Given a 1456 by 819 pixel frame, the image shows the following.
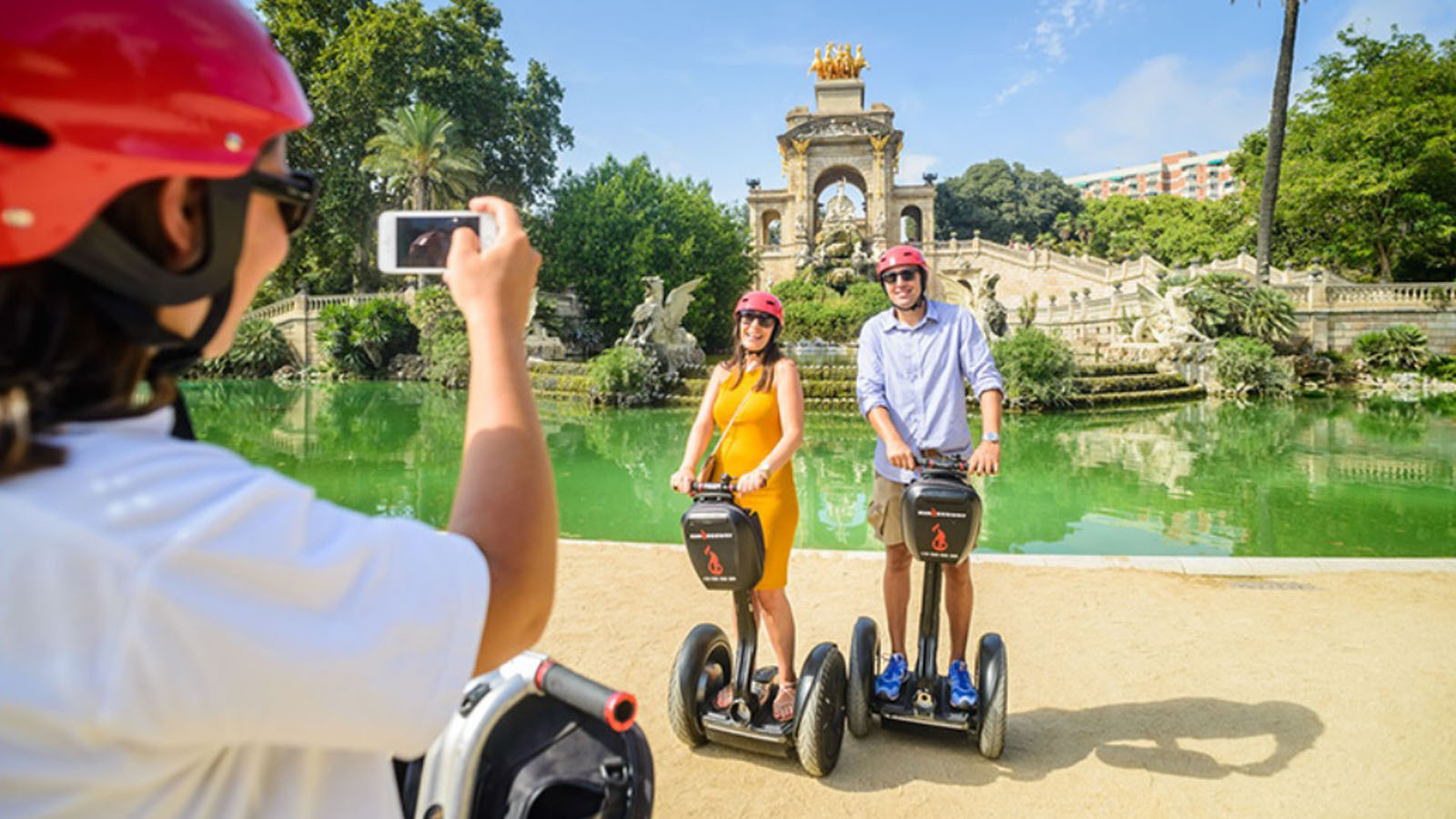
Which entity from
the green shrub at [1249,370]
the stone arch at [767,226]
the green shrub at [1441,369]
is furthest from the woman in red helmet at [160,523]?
the stone arch at [767,226]

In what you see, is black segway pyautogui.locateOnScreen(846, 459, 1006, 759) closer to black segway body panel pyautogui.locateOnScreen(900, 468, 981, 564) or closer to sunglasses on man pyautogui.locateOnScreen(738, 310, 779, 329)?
black segway body panel pyautogui.locateOnScreen(900, 468, 981, 564)

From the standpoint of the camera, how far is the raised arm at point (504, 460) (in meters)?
0.80

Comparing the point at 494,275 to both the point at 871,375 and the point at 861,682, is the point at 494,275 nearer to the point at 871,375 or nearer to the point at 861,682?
the point at 861,682

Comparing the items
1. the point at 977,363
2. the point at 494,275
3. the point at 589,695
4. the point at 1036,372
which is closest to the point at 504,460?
the point at 494,275

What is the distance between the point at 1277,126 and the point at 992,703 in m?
25.6

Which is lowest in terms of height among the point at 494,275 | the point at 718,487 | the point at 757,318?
the point at 718,487

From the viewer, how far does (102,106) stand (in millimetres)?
599

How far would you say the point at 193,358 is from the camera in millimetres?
762

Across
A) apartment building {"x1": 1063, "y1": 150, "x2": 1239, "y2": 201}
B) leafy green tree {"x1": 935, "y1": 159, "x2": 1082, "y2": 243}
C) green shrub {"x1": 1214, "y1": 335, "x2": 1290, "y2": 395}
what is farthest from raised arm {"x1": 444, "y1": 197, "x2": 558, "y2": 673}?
apartment building {"x1": 1063, "y1": 150, "x2": 1239, "y2": 201}

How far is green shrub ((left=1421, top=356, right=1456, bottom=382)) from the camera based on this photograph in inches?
815

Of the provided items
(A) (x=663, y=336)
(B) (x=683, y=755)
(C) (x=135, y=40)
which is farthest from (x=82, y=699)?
(A) (x=663, y=336)

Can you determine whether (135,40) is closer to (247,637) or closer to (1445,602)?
(247,637)

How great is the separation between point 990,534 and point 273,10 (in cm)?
3477

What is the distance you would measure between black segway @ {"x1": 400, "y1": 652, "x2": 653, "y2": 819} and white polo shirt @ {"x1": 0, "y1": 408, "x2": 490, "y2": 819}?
0.69 metres
